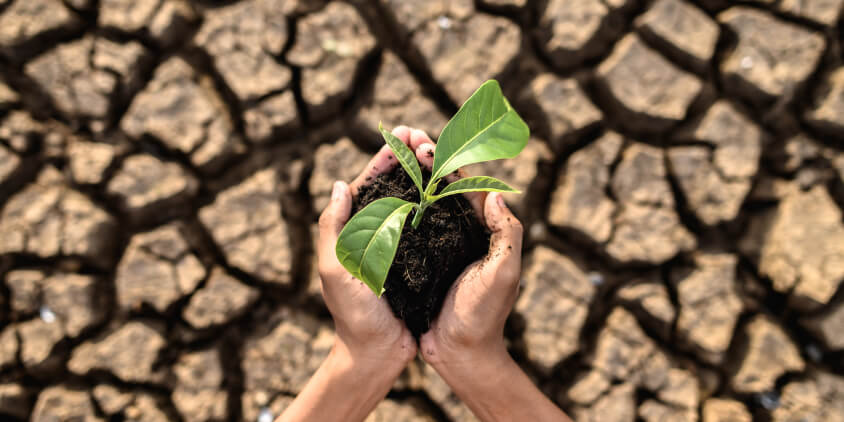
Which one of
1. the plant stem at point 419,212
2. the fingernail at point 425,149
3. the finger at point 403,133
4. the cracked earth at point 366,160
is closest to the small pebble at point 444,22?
the cracked earth at point 366,160

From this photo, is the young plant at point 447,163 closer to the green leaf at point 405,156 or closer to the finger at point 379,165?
the green leaf at point 405,156

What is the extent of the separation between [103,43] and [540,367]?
2.03m

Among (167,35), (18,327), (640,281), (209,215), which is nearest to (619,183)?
(640,281)

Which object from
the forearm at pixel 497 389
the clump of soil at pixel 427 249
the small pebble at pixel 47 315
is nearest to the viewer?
the clump of soil at pixel 427 249

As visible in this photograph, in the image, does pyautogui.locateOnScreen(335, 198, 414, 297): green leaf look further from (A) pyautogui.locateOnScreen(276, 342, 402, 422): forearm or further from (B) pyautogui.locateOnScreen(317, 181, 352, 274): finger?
(A) pyautogui.locateOnScreen(276, 342, 402, 422): forearm

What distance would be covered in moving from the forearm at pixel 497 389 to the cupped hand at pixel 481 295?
0.02 metres

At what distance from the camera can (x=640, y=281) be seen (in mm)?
1832

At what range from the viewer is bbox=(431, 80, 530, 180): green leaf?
3.42ft

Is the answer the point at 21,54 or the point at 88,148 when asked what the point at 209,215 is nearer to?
the point at 88,148

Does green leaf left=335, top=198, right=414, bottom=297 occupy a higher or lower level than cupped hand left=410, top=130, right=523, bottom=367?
higher

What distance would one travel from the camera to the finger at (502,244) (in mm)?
1278

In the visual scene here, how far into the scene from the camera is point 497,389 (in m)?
1.47

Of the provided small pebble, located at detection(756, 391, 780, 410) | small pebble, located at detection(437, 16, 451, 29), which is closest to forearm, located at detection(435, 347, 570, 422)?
small pebble, located at detection(756, 391, 780, 410)

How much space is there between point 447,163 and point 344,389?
79 cm
